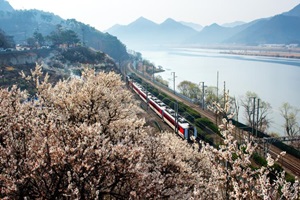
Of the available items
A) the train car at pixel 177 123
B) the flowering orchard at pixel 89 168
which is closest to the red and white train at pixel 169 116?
the train car at pixel 177 123

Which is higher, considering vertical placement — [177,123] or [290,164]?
[177,123]

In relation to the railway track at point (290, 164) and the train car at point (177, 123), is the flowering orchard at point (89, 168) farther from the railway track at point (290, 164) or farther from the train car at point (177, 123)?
the train car at point (177, 123)

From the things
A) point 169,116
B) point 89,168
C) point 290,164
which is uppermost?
point 89,168

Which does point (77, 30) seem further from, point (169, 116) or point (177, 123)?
point (177, 123)

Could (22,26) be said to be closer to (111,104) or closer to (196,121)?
(196,121)

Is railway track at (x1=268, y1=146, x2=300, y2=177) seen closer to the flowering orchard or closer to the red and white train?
the red and white train

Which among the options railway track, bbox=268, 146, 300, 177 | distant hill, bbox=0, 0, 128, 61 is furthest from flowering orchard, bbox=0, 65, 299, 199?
distant hill, bbox=0, 0, 128, 61

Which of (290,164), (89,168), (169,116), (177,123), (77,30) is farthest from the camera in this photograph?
(77,30)

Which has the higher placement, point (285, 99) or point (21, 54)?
point (21, 54)

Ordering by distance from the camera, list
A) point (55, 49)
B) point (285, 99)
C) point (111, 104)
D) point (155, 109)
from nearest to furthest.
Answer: point (111, 104)
point (155, 109)
point (285, 99)
point (55, 49)

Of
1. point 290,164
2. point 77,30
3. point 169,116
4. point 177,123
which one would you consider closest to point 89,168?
point 290,164

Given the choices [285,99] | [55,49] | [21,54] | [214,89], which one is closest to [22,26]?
[55,49]
